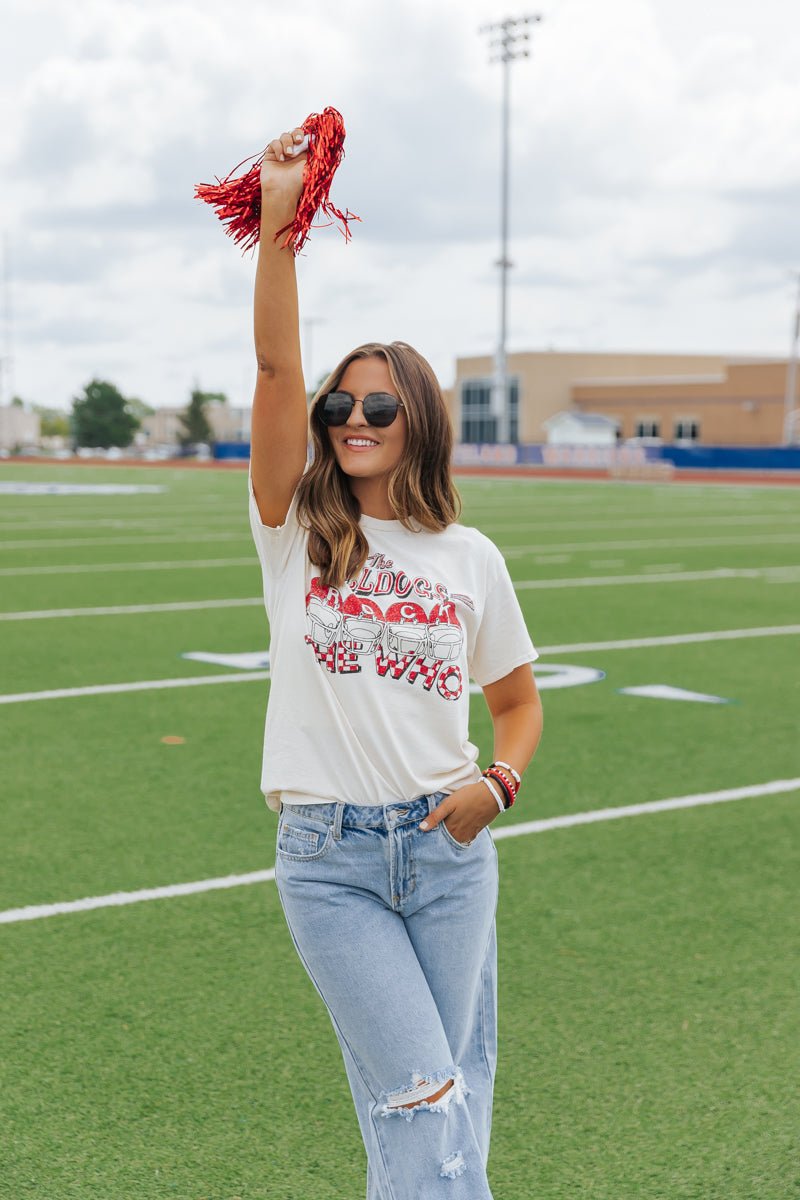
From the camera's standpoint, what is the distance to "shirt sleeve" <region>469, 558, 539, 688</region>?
2.82m

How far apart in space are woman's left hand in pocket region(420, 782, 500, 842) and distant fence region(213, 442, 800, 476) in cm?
4562

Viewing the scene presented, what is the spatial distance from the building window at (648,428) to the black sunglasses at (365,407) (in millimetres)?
86079

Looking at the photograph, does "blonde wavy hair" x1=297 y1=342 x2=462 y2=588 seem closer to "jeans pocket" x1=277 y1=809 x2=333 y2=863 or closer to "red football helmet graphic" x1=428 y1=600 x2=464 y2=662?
"red football helmet graphic" x1=428 y1=600 x2=464 y2=662

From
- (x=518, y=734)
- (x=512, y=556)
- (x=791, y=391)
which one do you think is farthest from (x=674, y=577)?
(x=791, y=391)

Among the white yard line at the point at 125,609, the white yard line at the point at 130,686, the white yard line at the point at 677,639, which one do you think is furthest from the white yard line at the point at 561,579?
the white yard line at the point at 130,686

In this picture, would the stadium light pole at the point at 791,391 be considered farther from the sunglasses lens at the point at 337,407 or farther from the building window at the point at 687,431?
the sunglasses lens at the point at 337,407

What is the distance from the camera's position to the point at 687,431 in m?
85.6

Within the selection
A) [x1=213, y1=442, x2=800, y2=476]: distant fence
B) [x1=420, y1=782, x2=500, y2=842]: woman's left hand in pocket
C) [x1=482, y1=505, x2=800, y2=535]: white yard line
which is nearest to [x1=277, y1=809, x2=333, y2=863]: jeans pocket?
[x1=420, y1=782, x2=500, y2=842]: woman's left hand in pocket

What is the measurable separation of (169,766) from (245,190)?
4779 mm

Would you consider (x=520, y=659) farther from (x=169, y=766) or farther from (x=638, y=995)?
(x=169, y=766)

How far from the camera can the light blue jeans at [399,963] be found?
2508 millimetres

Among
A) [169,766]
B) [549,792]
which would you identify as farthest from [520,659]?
[169,766]

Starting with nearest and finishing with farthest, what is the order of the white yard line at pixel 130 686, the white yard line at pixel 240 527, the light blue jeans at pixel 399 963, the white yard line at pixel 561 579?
the light blue jeans at pixel 399 963 → the white yard line at pixel 130 686 → the white yard line at pixel 561 579 → the white yard line at pixel 240 527

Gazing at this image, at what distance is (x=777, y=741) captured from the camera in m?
8.02
